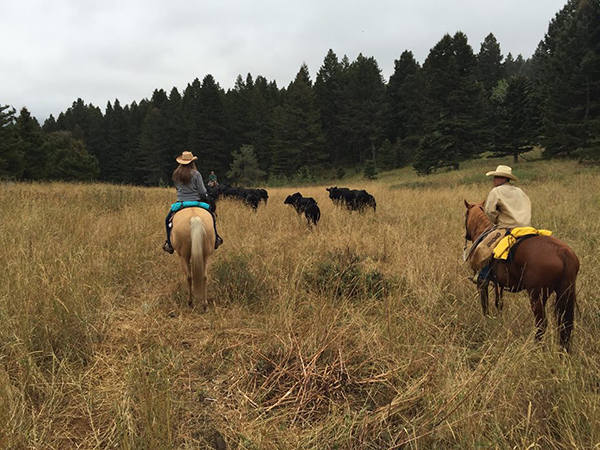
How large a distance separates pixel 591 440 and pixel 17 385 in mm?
3593

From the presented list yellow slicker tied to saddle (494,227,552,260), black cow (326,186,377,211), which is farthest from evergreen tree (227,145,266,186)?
yellow slicker tied to saddle (494,227,552,260)

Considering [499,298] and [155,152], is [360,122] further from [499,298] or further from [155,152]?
[499,298]

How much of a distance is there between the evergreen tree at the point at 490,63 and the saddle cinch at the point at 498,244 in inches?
2682

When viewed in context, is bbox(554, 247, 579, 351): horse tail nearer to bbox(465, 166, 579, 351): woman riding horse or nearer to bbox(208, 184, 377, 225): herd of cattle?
bbox(465, 166, 579, 351): woman riding horse

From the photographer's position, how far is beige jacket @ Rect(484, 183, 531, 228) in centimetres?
343

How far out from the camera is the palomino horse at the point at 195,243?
3.95 m

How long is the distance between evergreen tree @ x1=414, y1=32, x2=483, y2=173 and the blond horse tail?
30.9 meters

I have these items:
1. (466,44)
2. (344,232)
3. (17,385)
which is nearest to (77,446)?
(17,385)

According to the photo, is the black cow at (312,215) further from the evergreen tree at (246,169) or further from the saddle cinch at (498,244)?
the evergreen tree at (246,169)

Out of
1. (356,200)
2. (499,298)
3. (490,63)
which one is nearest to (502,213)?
(499,298)

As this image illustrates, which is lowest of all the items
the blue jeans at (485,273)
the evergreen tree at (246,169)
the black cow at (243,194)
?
the blue jeans at (485,273)

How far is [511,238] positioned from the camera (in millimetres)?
3123

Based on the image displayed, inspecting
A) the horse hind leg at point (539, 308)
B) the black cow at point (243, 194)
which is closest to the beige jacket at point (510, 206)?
the horse hind leg at point (539, 308)

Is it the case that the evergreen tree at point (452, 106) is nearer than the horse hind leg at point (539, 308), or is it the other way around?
the horse hind leg at point (539, 308)
